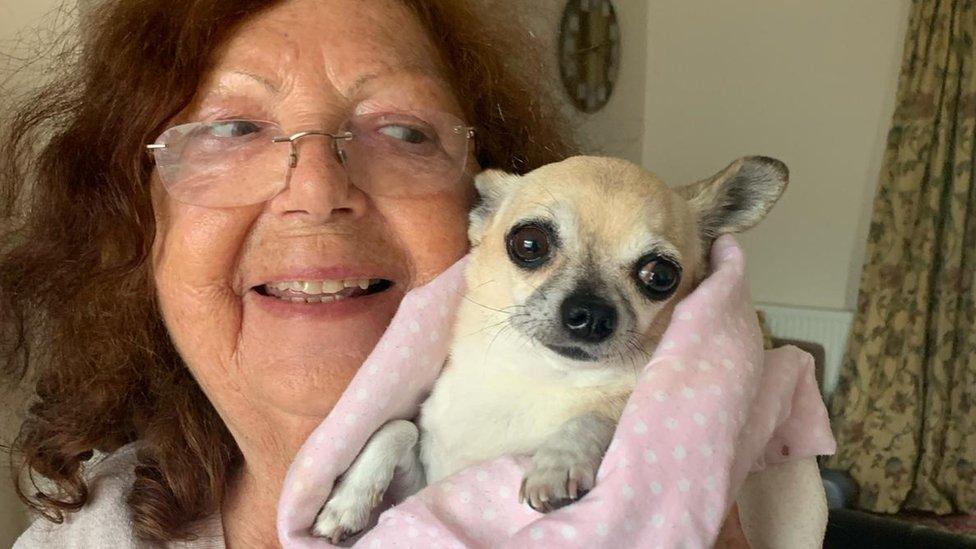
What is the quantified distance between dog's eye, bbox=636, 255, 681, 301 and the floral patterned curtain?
331 cm

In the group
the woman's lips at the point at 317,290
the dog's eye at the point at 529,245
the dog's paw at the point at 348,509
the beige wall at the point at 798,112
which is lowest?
the beige wall at the point at 798,112

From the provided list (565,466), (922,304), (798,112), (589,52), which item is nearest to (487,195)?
(565,466)

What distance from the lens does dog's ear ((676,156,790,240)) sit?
1044 mm

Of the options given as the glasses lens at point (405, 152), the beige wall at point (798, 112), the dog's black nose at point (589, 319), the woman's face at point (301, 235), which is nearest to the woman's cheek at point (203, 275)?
the woman's face at point (301, 235)

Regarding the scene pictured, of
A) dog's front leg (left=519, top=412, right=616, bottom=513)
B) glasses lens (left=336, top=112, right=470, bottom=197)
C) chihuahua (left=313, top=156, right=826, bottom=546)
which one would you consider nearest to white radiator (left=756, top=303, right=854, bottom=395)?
chihuahua (left=313, top=156, right=826, bottom=546)

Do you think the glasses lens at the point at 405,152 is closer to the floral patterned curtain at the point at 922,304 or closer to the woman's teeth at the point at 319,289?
the woman's teeth at the point at 319,289

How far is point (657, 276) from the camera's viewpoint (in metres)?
0.97

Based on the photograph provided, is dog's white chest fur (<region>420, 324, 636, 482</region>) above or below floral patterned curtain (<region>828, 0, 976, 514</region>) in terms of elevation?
above

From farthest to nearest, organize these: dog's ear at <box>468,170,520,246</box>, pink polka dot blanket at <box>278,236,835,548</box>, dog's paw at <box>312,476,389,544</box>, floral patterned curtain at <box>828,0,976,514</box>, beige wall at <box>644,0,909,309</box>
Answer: beige wall at <box>644,0,909,309</box> < floral patterned curtain at <box>828,0,976,514</box> < dog's ear at <box>468,170,520,246</box> < dog's paw at <box>312,476,389,544</box> < pink polka dot blanket at <box>278,236,835,548</box>

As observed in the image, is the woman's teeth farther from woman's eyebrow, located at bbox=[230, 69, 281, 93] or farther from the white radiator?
the white radiator

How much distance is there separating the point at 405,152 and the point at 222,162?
0.23 meters

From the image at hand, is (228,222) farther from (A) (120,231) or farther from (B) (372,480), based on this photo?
(B) (372,480)

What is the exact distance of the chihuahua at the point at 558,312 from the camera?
917 mm

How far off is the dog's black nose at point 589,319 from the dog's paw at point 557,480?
0.17 metres
